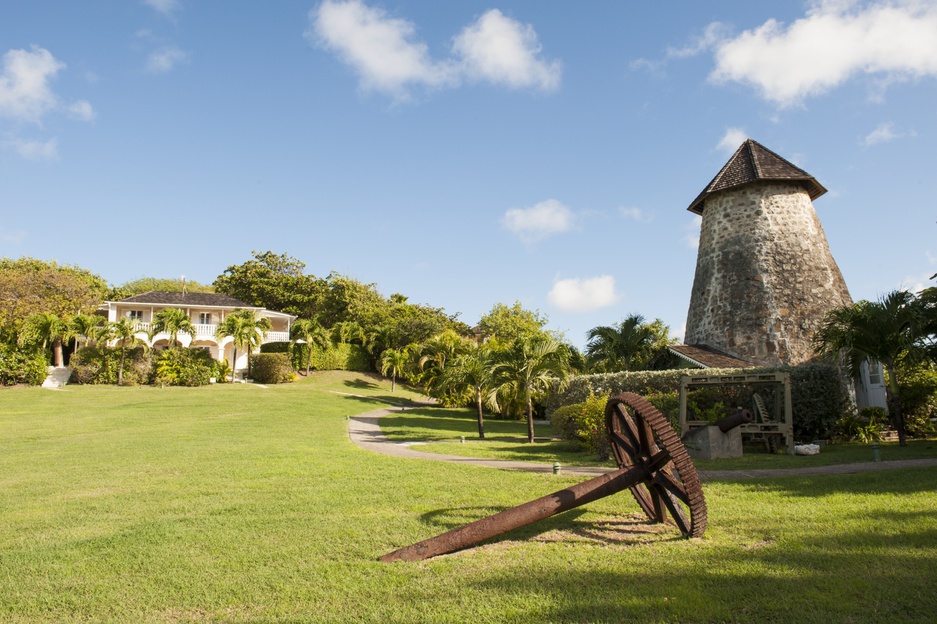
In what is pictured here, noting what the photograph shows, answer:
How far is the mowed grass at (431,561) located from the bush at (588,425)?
12.5ft

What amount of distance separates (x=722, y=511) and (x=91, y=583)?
652cm

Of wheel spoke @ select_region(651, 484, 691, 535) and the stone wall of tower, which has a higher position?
the stone wall of tower

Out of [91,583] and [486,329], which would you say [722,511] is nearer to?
[91,583]

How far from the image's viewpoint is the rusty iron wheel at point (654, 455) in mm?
5271

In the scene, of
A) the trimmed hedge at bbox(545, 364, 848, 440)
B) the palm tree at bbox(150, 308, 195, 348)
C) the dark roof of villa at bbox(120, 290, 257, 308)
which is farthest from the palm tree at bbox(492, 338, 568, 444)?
the dark roof of villa at bbox(120, 290, 257, 308)

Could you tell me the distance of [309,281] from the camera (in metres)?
62.1

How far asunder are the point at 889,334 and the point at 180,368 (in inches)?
1505

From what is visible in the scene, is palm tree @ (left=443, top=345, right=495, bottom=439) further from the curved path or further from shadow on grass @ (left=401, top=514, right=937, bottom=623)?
shadow on grass @ (left=401, top=514, right=937, bottom=623)

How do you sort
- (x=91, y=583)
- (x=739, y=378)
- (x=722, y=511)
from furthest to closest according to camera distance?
(x=739, y=378) → (x=722, y=511) → (x=91, y=583)

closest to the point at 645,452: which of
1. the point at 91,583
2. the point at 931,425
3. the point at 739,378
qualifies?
the point at 91,583

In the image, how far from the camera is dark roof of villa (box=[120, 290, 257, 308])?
4675 cm

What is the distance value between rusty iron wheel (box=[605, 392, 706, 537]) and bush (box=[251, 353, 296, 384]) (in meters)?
39.1

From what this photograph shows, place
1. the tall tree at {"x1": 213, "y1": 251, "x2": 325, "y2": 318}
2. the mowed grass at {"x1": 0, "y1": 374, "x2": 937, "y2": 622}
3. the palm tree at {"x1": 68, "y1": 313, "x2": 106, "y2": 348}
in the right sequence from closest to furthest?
the mowed grass at {"x1": 0, "y1": 374, "x2": 937, "y2": 622}, the palm tree at {"x1": 68, "y1": 313, "x2": 106, "y2": 348}, the tall tree at {"x1": 213, "y1": 251, "x2": 325, "y2": 318}

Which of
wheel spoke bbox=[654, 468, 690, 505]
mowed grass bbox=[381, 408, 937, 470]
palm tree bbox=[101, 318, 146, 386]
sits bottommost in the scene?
mowed grass bbox=[381, 408, 937, 470]
